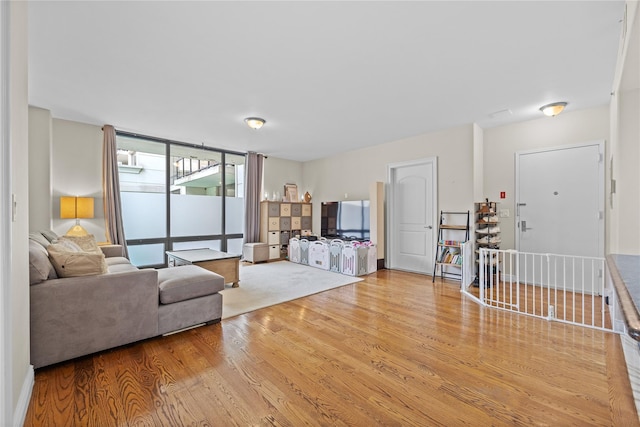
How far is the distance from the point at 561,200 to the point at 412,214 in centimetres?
218

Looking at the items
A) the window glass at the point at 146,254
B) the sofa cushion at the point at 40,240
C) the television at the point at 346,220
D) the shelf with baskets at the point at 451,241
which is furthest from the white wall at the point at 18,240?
the television at the point at 346,220

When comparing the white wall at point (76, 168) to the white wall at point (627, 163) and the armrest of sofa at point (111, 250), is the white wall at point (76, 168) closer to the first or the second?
the armrest of sofa at point (111, 250)

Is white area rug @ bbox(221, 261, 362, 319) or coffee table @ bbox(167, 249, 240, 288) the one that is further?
coffee table @ bbox(167, 249, 240, 288)

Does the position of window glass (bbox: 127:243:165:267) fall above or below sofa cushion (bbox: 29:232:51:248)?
below

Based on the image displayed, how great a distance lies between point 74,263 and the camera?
2.17m

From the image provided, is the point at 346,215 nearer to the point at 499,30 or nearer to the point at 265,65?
the point at 265,65

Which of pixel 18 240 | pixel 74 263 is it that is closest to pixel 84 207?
pixel 74 263

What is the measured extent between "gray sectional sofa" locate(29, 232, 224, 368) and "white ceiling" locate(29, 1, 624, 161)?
69.8 inches

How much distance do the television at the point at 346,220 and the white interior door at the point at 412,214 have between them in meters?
0.51

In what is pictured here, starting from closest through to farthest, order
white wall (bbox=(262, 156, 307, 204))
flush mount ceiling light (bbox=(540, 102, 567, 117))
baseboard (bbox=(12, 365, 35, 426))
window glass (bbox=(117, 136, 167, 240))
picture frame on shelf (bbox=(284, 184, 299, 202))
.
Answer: baseboard (bbox=(12, 365, 35, 426)) < flush mount ceiling light (bbox=(540, 102, 567, 117)) < window glass (bbox=(117, 136, 167, 240)) < white wall (bbox=(262, 156, 307, 204)) < picture frame on shelf (bbox=(284, 184, 299, 202))

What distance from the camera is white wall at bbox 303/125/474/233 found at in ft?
15.3

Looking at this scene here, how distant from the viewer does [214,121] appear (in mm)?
4422

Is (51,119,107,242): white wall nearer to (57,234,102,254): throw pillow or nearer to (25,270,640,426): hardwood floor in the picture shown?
(57,234,102,254): throw pillow

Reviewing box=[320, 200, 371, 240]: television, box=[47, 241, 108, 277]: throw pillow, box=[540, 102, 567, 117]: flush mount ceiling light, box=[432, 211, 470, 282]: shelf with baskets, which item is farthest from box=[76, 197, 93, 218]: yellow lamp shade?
box=[540, 102, 567, 117]: flush mount ceiling light
